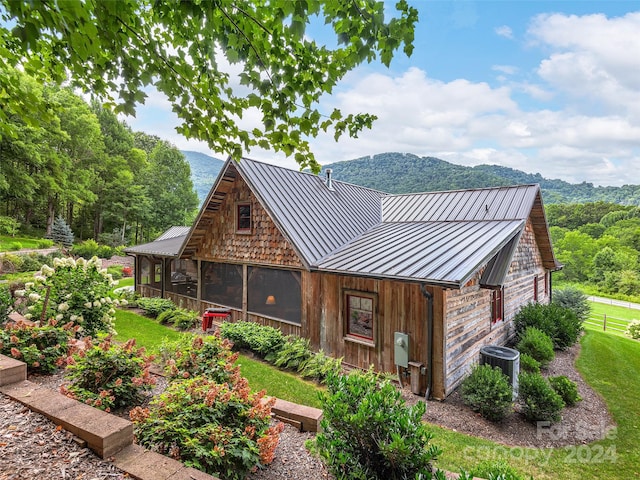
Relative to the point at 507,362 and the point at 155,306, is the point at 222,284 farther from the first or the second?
the point at 507,362

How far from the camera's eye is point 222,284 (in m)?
11.4

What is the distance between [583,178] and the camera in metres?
79.4

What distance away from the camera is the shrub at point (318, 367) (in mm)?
6957

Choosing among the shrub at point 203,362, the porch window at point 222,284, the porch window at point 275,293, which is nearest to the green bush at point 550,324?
the porch window at point 275,293

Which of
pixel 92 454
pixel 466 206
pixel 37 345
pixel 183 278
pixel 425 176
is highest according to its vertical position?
pixel 425 176

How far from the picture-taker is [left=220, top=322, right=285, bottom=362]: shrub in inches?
323

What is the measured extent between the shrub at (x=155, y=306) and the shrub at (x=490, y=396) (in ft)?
35.2

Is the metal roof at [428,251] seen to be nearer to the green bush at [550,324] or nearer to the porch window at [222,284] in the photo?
the green bush at [550,324]

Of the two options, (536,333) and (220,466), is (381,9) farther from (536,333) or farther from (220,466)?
(536,333)

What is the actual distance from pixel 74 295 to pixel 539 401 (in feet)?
29.0

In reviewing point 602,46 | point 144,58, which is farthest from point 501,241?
point 602,46

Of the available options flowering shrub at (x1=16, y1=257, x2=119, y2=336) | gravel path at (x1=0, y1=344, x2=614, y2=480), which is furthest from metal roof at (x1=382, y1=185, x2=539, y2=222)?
flowering shrub at (x1=16, y1=257, x2=119, y2=336)

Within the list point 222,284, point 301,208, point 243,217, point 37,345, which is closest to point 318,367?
point 301,208

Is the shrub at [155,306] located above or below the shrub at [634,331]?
above
